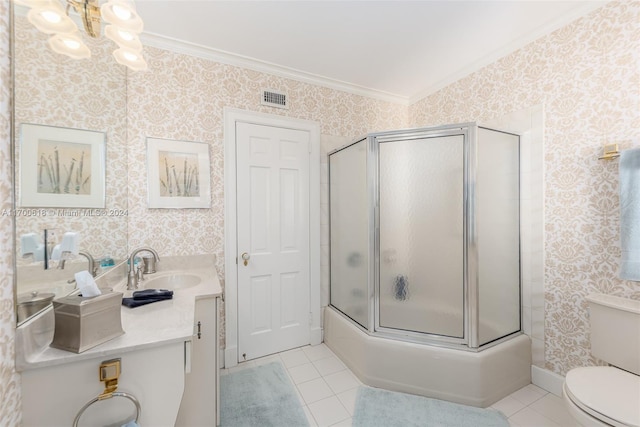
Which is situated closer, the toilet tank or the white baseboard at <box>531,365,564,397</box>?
the toilet tank

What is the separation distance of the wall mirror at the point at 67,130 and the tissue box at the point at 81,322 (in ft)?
0.42

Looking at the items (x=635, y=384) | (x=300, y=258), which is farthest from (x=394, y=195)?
(x=635, y=384)

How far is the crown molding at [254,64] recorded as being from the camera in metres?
1.96

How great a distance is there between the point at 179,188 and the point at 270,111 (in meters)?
1.03

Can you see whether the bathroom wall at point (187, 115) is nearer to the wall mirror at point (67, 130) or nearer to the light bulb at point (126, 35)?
the wall mirror at point (67, 130)

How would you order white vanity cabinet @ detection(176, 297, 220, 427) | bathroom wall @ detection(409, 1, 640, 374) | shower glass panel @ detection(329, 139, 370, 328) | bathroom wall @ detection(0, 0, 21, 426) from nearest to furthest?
1. bathroom wall @ detection(0, 0, 21, 426)
2. white vanity cabinet @ detection(176, 297, 220, 427)
3. bathroom wall @ detection(409, 1, 640, 374)
4. shower glass panel @ detection(329, 139, 370, 328)

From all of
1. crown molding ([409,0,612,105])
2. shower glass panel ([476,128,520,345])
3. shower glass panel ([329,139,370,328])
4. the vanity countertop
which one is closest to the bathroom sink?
the vanity countertop

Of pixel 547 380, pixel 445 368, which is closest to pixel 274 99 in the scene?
pixel 445 368

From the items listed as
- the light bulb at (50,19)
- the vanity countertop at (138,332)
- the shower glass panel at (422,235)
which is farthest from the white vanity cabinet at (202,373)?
the light bulb at (50,19)

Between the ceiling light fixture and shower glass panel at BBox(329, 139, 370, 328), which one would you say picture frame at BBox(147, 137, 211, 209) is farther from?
shower glass panel at BBox(329, 139, 370, 328)

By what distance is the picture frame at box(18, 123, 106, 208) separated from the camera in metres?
0.94

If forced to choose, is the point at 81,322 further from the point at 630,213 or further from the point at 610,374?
the point at 630,213

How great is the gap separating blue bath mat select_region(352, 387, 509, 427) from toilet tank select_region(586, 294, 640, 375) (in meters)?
0.69

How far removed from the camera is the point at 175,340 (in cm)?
96
